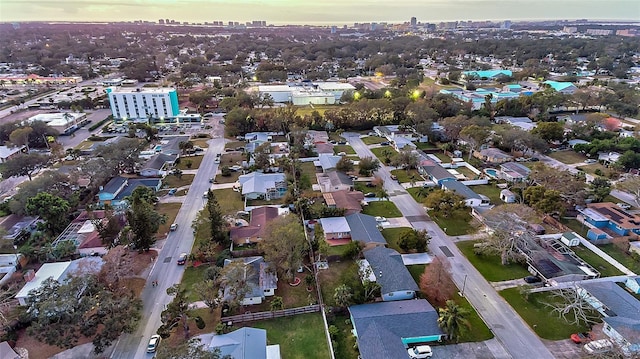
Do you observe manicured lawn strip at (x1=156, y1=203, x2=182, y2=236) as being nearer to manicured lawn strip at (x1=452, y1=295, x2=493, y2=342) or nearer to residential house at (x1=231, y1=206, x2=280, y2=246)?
residential house at (x1=231, y1=206, x2=280, y2=246)

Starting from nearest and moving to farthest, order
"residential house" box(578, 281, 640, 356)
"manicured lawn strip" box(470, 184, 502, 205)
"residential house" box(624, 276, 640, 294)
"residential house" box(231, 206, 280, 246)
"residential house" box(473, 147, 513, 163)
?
"residential house" box(578, 281, 640, 356) < "residential house" box(624, 276, 640, 294) < "residential house" box(231, 206, 280, 246) < "manicured lawn strip" box(470, 184, 502, 205) < "residential house" box(473, 147, 513, 163)

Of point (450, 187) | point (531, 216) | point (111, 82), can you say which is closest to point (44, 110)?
point (111, 82)

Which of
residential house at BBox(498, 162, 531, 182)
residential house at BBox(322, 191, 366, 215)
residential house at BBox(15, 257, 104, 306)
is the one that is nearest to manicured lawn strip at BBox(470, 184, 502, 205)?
residential house at BBox(498, 162, 531, 182)

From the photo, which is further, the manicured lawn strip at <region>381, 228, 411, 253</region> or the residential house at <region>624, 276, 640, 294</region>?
the manicured lawn strip at <region>381, 228, 411, 253</region>

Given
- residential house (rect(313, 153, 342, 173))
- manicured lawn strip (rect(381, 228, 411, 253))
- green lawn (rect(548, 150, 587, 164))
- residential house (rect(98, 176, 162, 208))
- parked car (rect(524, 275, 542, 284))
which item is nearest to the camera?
parked car (rect(524, 275, 542, 284))

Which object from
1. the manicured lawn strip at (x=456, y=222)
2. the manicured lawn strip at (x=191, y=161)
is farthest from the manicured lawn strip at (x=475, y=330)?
the manicured lawn strip at (x=191, y=161)

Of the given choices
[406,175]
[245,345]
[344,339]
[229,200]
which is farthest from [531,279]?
[229,200]

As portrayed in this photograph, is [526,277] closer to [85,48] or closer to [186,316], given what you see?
[186,316]
